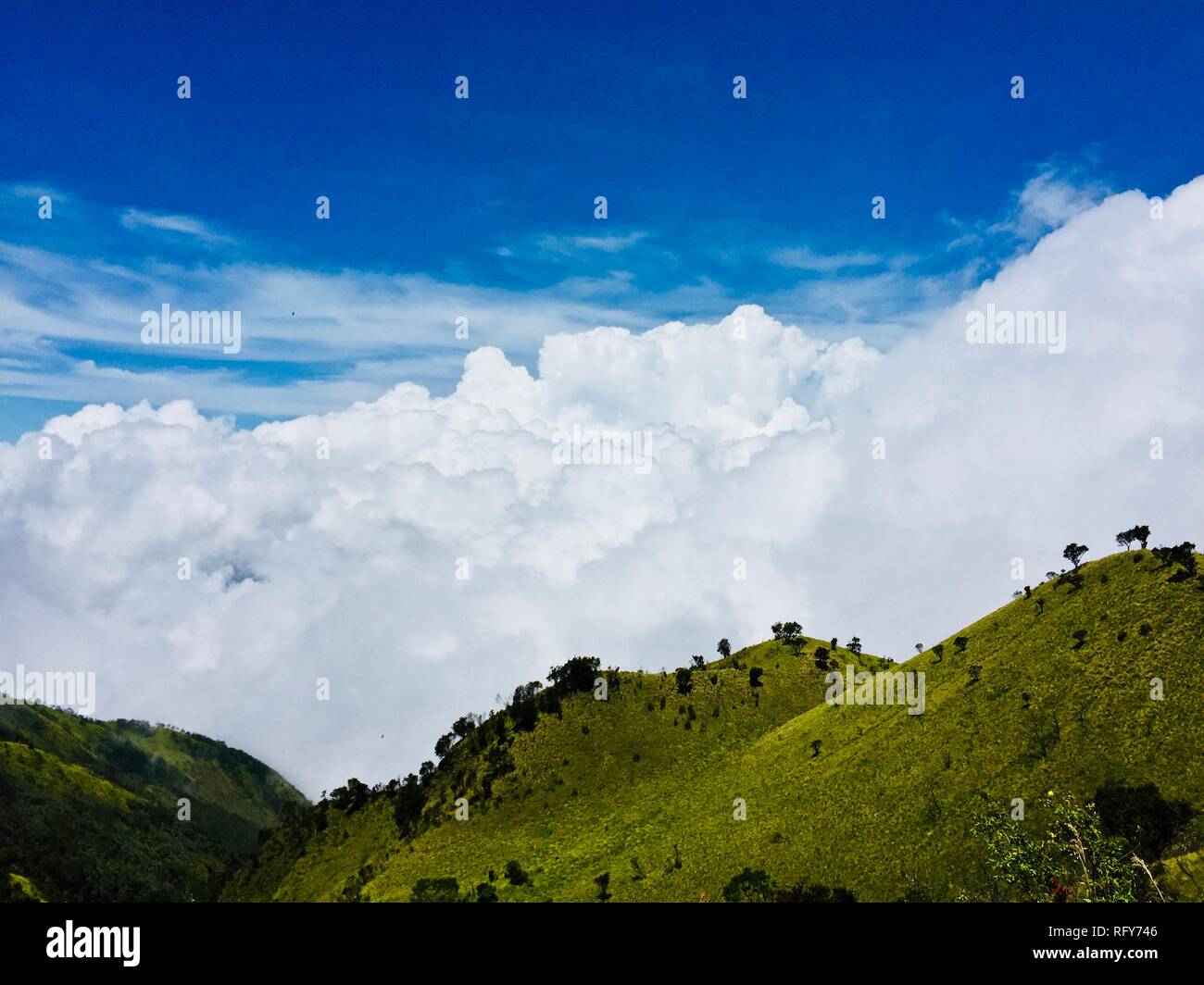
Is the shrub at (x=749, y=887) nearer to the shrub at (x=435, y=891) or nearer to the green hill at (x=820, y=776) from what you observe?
the green hill at (x=820, y=776)

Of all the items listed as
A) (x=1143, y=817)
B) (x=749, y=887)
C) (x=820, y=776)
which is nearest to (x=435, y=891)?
(x=749, y=887)

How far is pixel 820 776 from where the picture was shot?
310 feet

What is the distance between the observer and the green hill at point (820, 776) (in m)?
70.1

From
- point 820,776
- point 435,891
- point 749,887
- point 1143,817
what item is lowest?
point 435,891

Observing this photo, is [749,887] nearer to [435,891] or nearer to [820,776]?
[820,776]

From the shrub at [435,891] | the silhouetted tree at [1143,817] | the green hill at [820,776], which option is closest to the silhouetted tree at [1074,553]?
the green hill at [820,776]

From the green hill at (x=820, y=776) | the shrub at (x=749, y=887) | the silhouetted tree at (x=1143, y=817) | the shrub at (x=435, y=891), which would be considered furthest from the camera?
the shrub at (x=435, y=891)

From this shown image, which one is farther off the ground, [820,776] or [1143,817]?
[1143,817]

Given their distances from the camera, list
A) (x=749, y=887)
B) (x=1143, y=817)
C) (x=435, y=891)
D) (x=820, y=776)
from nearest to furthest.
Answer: (x=1143, y=817)
(x=749, y=887)
(x=820, y=776)
(x=435, y=891)

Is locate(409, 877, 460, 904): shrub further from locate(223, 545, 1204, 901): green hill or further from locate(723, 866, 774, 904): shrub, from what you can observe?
locate(723, 866, 774, 904): shrub

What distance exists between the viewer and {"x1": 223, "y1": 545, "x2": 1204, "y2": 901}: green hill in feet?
230
